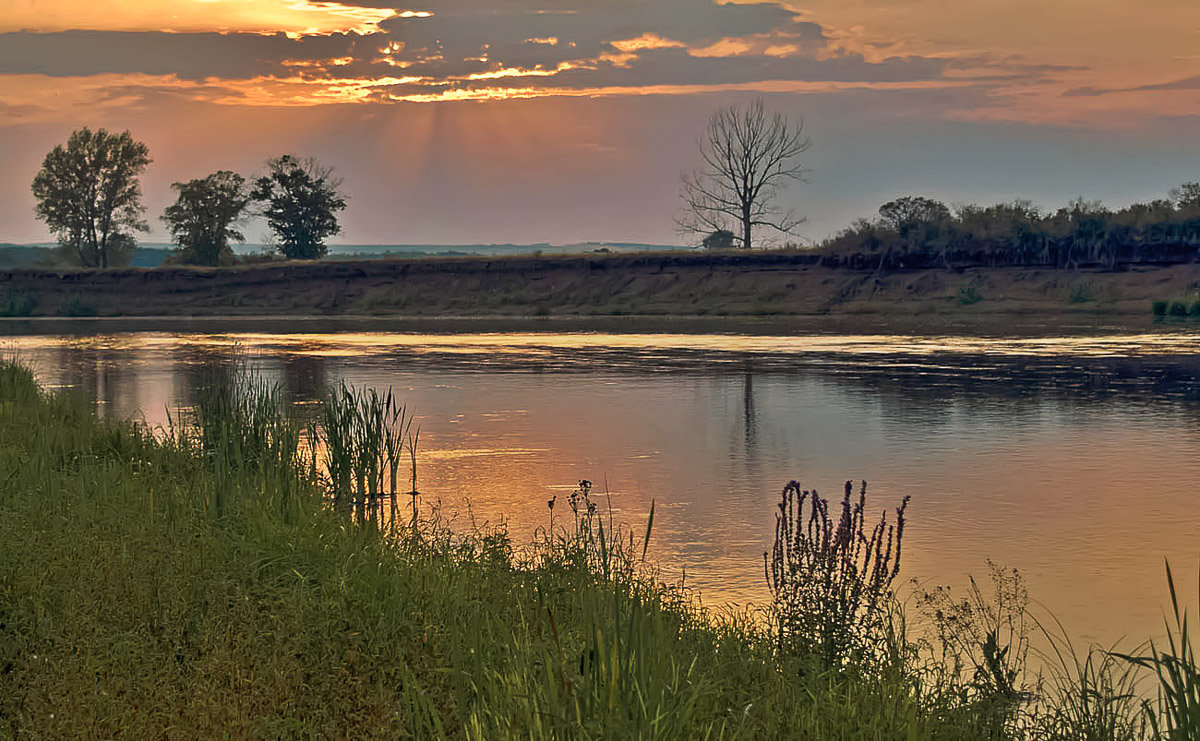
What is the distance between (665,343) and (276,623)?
1314 inches

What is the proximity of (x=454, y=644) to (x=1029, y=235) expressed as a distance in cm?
5595

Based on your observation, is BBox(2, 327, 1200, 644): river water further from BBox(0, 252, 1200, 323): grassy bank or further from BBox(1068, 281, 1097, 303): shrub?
BBox(0, 252, 1200, 323): grassy bank

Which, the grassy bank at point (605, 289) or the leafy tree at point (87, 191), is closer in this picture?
the grassy bank at point (605, 289)

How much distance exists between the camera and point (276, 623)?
6.93 meters

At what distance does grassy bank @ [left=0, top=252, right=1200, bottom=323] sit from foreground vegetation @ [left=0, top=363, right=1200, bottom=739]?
45301 millimetres

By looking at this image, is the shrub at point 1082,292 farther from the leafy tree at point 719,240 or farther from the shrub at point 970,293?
→ the leafy tree at point 719,240

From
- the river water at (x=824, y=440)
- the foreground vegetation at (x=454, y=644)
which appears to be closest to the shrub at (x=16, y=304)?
the river water at (x=824, y=440)

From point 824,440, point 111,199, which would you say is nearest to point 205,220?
point 111,199

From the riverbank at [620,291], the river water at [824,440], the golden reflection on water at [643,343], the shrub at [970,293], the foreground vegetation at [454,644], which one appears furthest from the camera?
the shrub at [970,293]

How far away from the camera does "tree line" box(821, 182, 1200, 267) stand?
179 ft

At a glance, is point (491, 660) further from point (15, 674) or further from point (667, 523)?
point (667, 523)

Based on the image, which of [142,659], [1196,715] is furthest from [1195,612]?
[142,659]

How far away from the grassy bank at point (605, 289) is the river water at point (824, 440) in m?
17.4

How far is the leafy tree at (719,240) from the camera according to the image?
80938 millimetres
